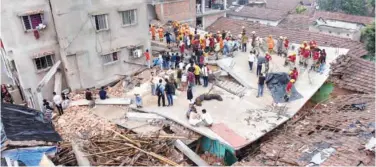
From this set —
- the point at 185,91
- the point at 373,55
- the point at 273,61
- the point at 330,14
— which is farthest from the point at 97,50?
the point at 330,14

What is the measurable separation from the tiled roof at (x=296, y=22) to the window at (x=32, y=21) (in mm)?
30461

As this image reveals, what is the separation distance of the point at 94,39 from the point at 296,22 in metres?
30.7

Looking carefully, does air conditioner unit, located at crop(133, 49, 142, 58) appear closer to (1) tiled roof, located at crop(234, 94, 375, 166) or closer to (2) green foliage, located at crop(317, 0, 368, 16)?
(1) tiled roof, located at crop(234, 94, 375, 166)

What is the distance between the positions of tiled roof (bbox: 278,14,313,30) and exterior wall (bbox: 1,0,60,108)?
98.3 ft

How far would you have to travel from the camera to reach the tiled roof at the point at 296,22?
4216 cm

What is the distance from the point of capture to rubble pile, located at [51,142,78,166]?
1447 centimetres

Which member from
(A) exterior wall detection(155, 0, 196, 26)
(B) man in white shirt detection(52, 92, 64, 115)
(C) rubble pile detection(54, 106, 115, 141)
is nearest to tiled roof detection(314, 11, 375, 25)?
(A) exterior wall detection(155, 0, 196, 26)

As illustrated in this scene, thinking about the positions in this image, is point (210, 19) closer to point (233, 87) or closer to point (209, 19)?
point (209, 19)

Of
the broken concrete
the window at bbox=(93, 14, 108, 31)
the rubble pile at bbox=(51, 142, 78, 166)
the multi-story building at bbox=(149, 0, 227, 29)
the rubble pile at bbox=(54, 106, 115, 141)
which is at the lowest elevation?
the broken concrete

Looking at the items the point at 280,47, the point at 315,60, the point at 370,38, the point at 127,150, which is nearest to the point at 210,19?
the point at 280,47

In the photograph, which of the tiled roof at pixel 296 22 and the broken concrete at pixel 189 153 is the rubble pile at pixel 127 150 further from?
the tiled roof at pixel 296 22

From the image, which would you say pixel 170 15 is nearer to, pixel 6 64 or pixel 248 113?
pixel 6 64

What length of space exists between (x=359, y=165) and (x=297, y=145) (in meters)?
2.79

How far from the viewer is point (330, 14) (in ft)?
139
